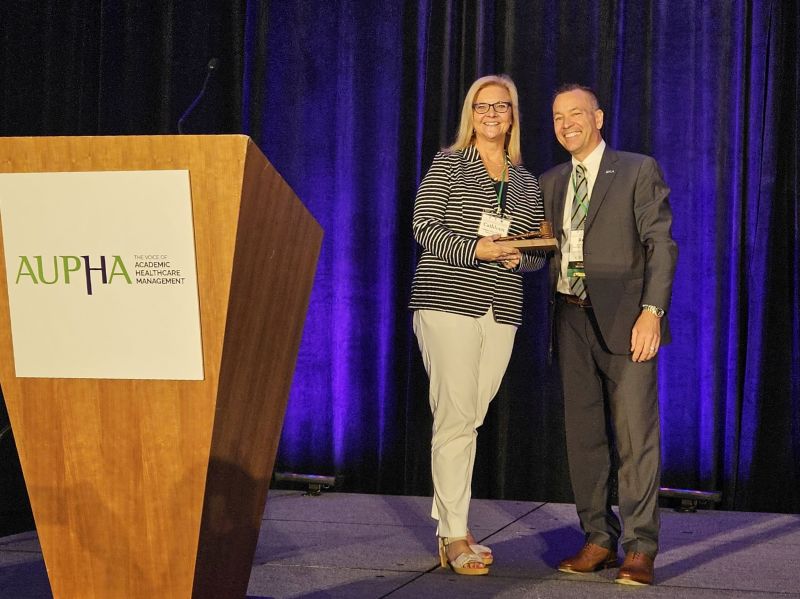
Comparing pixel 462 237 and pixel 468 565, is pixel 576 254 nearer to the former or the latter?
pixel 462 237

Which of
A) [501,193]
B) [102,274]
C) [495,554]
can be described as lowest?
[495,554]

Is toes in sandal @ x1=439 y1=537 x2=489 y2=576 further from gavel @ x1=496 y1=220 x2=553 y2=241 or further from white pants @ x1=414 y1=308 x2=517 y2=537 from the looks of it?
gavel @ x1=496 y1=220 x2=553 y2=241

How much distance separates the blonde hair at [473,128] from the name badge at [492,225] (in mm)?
254

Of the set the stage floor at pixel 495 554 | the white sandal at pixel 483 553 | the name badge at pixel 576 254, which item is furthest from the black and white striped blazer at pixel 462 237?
the stage floor at pixel 495 554

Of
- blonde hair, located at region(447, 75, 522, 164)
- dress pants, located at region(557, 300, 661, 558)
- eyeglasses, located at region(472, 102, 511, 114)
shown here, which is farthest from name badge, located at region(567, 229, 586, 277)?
eyeglasses, located at region(472, 102, 511, 114)

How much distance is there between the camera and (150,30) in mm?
4941

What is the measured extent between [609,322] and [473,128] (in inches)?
29.4

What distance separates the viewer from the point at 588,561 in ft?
8.88

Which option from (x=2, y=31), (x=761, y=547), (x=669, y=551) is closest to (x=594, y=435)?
(x=669, y=551)

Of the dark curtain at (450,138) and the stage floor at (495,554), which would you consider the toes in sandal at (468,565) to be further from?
the dark curtain at (450,138)

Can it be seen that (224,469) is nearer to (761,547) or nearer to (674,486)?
(761,547)

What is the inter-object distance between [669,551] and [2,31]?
421 cm

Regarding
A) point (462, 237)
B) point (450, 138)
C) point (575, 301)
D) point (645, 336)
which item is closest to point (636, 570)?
point (645, 336)

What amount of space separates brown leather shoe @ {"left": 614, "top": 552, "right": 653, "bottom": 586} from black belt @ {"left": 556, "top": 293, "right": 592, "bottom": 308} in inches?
28.7
